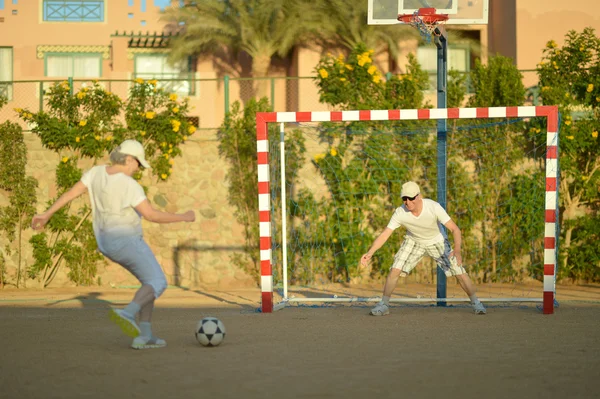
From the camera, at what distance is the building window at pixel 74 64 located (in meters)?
29.2

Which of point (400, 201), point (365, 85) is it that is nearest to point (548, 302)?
point (400, 201)

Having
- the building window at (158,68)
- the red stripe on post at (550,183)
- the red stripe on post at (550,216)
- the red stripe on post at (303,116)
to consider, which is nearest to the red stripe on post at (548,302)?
the red stripe on post at (550,216)

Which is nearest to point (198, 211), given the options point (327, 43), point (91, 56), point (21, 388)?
point (21, 388)

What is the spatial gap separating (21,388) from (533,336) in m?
4.66

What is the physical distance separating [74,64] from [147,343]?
22.7 meters

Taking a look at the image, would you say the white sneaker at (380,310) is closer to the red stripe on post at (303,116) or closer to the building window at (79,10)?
the red stripe on post at (303,116)

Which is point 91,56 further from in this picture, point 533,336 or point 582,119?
point 533,336

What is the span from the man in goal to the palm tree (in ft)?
54.2

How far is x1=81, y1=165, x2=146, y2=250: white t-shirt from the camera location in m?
7.54

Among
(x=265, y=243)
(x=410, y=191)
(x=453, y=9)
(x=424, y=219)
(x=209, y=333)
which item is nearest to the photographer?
(x=209, y=333)

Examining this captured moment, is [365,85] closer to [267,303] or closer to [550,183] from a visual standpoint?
[550,183]

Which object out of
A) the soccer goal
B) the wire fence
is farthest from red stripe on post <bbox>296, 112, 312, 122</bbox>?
the wire fence

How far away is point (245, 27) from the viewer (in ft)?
87.1

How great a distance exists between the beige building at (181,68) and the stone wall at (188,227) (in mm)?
17
